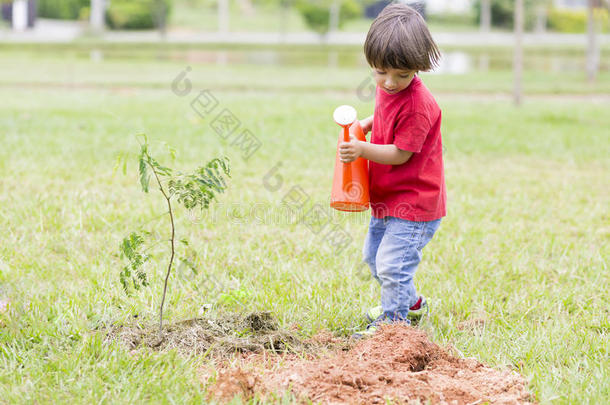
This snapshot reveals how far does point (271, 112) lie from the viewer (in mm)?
9148

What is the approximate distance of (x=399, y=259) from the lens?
2.58m

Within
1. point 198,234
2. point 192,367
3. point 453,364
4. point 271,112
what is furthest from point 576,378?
point 271,112

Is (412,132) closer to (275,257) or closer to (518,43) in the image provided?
(275,257)

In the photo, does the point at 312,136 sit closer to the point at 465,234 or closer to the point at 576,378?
the point at 465,234

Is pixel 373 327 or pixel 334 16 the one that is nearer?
pixel 373 327

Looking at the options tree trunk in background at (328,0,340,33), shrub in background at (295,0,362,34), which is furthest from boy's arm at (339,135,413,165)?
tree trunk in background at (328,0,340,33)

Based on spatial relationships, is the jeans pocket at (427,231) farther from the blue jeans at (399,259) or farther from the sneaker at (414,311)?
the sneaker at (414,311)

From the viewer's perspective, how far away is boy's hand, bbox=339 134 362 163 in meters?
2.35

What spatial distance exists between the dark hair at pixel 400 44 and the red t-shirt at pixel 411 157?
0.53 ft

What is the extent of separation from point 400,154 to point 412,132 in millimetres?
95

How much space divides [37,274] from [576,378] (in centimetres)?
237

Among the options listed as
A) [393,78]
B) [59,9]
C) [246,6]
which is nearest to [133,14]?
[59,9]

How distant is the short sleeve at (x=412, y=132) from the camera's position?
243 centimetres

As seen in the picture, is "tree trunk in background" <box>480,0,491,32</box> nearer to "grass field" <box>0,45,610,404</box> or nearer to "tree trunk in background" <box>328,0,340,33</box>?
"tree trunk in background" <box>328,0,340,33</box>
